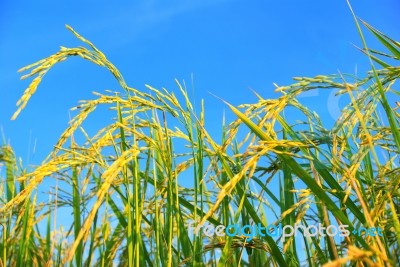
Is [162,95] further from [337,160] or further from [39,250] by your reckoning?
[39,250]

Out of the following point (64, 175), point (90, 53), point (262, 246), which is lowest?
point (262, 246)

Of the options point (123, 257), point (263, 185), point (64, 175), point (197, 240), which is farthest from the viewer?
point (123, 257)

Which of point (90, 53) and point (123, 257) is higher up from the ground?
point (90, 53)

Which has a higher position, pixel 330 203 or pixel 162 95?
pixel 162 95

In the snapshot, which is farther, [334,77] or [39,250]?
[39,250]

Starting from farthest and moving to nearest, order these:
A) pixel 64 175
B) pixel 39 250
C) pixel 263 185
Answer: pixel 39 250 < pixel 64 175 < pixel 263 185

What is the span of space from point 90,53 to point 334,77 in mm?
750

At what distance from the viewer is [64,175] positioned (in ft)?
7.05

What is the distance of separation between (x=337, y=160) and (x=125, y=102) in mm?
719

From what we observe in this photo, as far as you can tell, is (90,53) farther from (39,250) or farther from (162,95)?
(39,250)

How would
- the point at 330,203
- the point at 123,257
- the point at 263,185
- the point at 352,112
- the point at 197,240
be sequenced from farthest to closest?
the point at 123,257 < the point at 263,185 < the point at 197,240 < the point at 352,112 < the point at 330,203

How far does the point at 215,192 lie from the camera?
2191mm

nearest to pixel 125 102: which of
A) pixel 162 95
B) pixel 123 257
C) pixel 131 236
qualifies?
pixel 162 95

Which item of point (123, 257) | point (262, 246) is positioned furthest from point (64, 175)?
point (262, 246)
